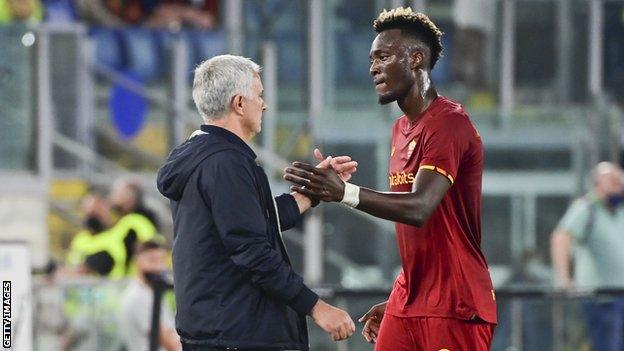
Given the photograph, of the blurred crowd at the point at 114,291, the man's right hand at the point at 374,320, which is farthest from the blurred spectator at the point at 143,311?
the man's right hand at the point at 374,320

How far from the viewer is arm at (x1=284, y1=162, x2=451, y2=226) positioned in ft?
22.3

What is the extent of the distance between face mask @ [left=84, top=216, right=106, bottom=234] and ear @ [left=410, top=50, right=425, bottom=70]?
705cm

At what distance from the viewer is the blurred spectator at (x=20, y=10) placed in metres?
15.8

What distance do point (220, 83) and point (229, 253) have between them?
0.67 meters

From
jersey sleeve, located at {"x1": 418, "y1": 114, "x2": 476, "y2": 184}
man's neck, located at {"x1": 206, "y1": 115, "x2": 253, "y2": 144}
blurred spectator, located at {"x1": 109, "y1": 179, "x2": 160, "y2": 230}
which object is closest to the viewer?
man's neck, located at {"x1": 206, "y1": 115, "x2": 253, "y2": 144}

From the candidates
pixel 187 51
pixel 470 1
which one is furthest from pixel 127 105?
pixel 470 1

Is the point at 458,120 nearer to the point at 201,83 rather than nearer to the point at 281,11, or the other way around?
the point at 201,83

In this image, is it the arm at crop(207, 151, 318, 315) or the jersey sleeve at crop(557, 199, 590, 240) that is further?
the jersey sleeve at crop(557, 199, 590, 240)

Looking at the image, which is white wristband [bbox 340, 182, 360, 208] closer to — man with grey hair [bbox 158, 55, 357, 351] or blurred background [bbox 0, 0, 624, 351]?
man with grey hair [bbox 158, 55, 357, 351]

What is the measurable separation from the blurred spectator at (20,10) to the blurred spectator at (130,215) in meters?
2.85

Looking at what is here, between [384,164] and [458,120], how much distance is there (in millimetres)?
7216

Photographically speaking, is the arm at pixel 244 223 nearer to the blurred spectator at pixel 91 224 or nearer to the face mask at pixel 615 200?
the face mask at pixel 615 200

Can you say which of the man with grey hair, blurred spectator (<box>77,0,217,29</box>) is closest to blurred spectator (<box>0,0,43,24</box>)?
blurred spectator (<box>77,0,217,29</box>)

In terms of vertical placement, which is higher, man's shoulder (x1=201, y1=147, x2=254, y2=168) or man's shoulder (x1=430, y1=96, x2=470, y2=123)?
man's shoulder (x1=430, y1=96, x2=470, y2=123)
